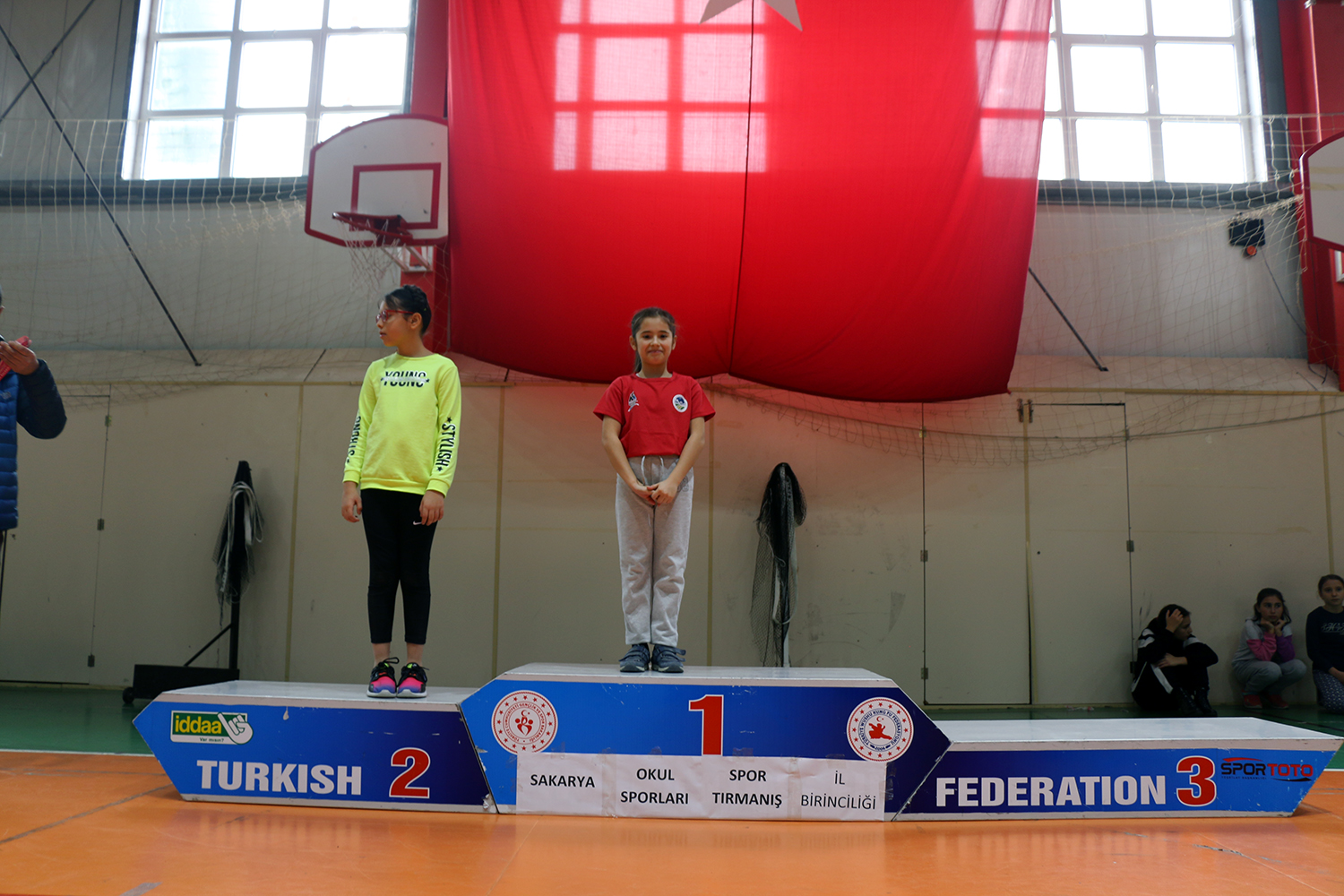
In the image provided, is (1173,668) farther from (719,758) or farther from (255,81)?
(255,81)

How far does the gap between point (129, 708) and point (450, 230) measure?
3.40m

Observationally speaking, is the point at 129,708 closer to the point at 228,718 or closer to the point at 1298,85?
the point at 228,718

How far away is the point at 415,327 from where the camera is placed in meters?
3.05

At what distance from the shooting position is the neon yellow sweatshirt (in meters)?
2.87

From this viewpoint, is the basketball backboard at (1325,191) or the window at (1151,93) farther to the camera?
the window at (1151,93)

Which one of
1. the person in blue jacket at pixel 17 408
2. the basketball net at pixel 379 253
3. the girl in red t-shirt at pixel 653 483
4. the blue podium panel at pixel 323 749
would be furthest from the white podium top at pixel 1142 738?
the basketball net at pixel 379 253

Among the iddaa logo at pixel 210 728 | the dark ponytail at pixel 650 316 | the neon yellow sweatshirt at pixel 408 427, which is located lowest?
the iddaa logo at pixel 210 728

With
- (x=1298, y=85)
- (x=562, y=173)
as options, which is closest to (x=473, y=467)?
(x=562, y=173)

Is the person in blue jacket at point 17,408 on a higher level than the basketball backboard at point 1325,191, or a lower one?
lower

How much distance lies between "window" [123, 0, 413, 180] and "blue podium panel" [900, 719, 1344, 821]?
6052 mm

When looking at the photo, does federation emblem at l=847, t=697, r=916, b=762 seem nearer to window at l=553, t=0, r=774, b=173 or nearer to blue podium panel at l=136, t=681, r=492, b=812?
blue podium panel at l=136, t=681, r=492, b=812

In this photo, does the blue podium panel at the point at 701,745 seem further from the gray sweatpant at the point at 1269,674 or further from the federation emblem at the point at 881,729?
the gray sweatpant at the point at 1269,674

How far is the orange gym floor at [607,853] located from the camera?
2.02m

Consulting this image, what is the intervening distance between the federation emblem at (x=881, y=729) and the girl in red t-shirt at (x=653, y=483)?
0.62m
